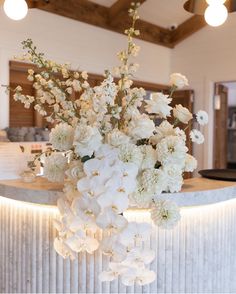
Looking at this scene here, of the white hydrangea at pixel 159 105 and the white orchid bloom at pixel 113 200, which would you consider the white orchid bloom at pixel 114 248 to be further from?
the white hydrangea at pixel 159 105

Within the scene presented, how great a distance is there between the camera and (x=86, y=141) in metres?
1.28

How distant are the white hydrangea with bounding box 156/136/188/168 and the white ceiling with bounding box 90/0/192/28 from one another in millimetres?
3956

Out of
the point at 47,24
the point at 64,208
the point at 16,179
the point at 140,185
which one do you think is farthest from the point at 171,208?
the point at 47,24

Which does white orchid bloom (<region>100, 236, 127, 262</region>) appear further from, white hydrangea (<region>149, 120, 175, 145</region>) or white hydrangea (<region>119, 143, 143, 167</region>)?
white hydrangea (<region>149, 120, 175, 145</region>)

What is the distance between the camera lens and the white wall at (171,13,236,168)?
556cm

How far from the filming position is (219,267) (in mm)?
1835

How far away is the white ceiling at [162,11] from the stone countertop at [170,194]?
3704 millimetres

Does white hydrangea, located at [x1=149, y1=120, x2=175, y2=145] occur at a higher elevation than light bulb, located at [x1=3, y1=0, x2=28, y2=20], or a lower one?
lower

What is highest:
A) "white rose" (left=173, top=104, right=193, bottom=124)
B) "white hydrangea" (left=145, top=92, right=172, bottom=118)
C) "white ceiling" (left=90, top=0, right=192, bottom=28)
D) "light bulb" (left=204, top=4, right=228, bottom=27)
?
"white ceiling" (left=90, top=0, right=192, bottom=28)

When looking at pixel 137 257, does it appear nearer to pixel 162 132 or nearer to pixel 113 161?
pixel 113 161

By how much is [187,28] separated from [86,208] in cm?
521

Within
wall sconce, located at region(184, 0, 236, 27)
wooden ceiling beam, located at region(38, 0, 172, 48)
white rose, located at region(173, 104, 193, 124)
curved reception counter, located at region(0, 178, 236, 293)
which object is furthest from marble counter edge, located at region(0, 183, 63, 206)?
wooden ceiling beam, located at region(38, 0, 172, 48)

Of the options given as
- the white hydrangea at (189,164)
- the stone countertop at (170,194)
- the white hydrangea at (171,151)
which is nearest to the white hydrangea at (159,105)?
the white hydrangea at (171,151)

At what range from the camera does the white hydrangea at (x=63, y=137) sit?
139 cm
